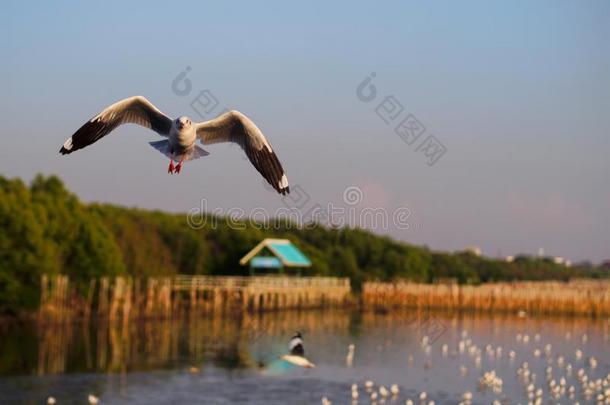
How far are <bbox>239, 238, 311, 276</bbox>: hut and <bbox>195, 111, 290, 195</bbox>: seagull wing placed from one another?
57155mm

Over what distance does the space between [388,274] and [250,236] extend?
21063mm

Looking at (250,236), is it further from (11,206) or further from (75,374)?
(75,374)

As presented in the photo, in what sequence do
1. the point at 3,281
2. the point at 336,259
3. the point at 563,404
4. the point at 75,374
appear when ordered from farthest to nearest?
the point at 336,259
the point at 3,281
the point at 75,374
the point at 563,404

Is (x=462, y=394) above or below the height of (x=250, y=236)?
below

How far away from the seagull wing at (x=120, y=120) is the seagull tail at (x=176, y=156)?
1.49 feet

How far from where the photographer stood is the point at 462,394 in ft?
109

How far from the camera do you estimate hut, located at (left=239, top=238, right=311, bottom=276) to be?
6762 centimetres

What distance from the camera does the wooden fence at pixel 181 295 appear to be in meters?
47.1

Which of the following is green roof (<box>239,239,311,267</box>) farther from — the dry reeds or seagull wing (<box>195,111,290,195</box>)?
seagull wing (<box>195,111,290,195</box>)

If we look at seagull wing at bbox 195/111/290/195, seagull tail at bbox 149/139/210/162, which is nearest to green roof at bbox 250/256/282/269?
seagull wing at bbox 195/111/290/195

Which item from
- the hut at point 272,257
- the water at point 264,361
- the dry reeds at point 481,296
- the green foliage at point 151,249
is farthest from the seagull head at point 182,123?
the dry reeds at point 481,296

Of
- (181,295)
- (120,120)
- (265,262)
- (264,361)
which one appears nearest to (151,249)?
(181,295)

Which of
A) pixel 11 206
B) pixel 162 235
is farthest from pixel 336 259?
pixel 11 206

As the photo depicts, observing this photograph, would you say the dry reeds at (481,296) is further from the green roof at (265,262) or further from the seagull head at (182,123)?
the seagull head at (182,123)
